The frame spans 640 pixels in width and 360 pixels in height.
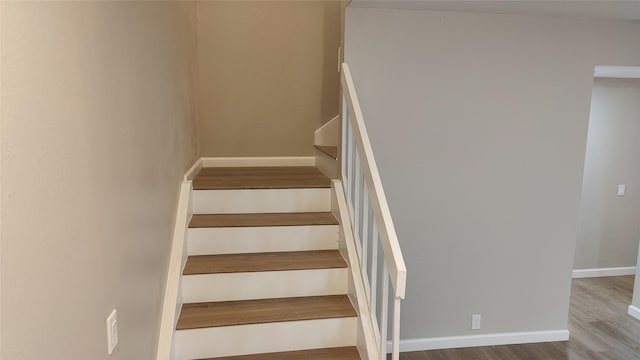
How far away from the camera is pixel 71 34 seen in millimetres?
1032

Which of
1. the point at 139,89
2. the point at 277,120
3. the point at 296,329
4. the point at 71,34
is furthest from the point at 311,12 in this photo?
the point at 71,34

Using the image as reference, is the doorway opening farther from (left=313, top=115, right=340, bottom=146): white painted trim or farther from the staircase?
the staircase

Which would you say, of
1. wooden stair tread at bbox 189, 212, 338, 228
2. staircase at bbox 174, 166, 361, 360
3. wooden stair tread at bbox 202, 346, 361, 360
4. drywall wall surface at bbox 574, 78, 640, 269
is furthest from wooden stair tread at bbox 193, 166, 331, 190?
drywall wall surface at bbox 574, 78, 640, 269

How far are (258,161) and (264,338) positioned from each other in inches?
80.3

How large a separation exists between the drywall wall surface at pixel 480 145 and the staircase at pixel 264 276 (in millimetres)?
660

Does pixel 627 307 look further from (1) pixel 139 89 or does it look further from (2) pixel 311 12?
(1) pixel 139 89

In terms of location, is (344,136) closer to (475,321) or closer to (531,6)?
(531,6)

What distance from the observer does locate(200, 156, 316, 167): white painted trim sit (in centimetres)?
390

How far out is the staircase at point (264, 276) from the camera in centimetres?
218

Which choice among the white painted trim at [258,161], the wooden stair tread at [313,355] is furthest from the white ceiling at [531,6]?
the wooden stair tread at [313,355]

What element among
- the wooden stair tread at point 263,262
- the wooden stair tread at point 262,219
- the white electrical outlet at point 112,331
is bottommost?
the wooden stair tread at point 263,262

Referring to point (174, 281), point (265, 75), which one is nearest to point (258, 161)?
point (265, 75)

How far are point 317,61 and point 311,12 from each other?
0.42m

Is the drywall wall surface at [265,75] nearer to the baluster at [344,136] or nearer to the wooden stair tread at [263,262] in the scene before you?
the baluster at [344,136]
